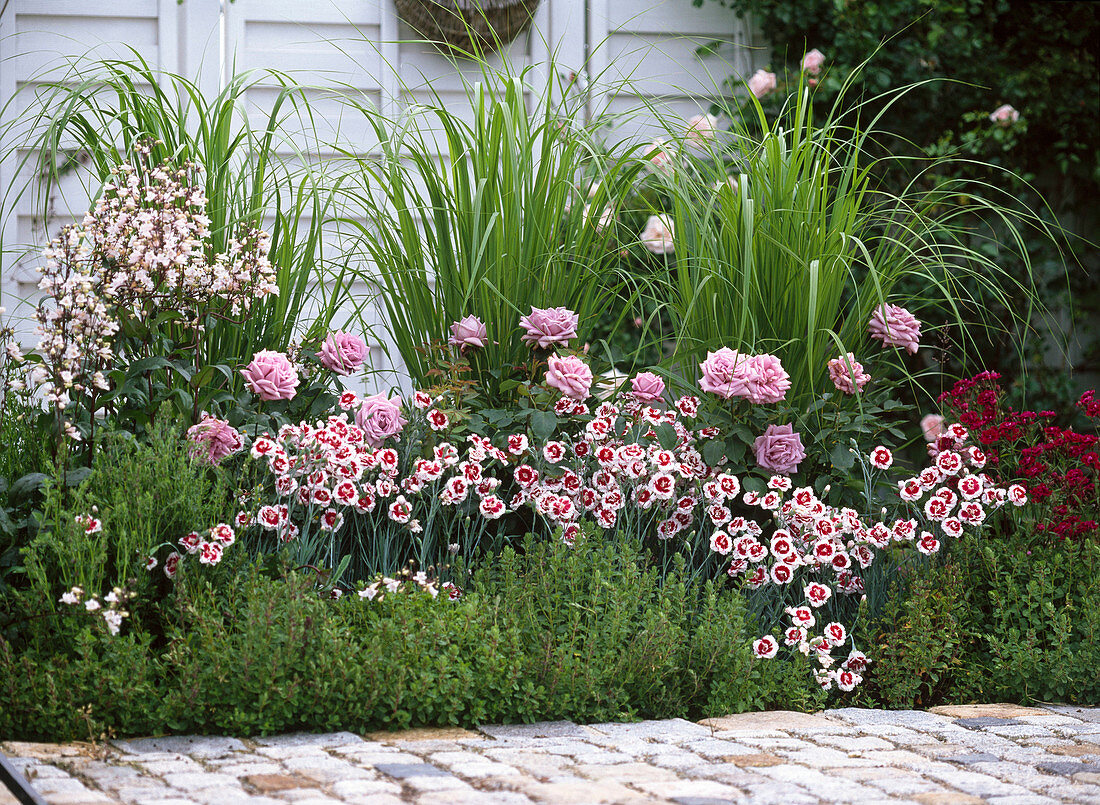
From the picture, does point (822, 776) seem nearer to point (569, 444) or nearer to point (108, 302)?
point (569, 444)

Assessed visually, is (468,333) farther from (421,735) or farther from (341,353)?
(421,735)

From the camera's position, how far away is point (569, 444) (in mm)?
2695

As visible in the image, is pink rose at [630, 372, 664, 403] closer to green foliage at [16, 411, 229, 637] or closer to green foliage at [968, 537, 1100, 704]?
green foliage at [968, 537, 1100, 704]

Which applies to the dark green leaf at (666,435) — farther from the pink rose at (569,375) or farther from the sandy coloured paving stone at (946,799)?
the sandy coloured paving stone at (946,799)

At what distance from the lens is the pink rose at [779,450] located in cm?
258

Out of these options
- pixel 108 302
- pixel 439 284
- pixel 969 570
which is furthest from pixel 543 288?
pixel 969 570

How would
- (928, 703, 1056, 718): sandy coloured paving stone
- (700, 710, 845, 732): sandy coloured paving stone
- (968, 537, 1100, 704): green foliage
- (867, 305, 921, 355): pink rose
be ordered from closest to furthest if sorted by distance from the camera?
(700, 710, 845, 732): sandy coloured paving stone < (928, 703, 1056, 718): sandy coloured paving stone < (968, 537, 1100, 704): green foliage < (867, 305, 921, 355): pink rose

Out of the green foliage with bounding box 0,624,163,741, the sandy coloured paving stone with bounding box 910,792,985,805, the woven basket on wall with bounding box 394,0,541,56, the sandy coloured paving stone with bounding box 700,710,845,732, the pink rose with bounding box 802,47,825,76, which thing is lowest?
the sandy coloured paving stone with bounding box 700,710,845,732

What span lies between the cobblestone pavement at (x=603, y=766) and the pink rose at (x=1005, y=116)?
9.48 ft

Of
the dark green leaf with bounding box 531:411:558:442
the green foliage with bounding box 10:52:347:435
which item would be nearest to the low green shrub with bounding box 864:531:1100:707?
the dark green leaf with bounding box 531:411:558:442

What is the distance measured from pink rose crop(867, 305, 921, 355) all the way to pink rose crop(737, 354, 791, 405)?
42cm

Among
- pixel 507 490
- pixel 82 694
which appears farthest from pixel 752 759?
pixel 82 694

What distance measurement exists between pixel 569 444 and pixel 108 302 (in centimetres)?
109

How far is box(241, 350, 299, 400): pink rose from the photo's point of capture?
8.21 feet
